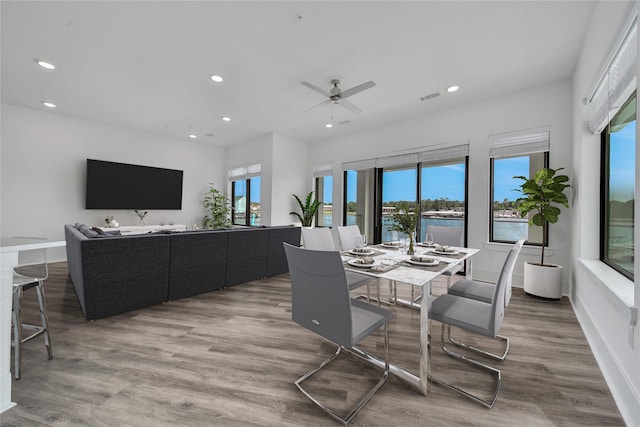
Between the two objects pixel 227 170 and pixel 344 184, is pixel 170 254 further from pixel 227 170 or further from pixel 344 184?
pixel 227 170

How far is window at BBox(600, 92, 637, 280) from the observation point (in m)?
1.83

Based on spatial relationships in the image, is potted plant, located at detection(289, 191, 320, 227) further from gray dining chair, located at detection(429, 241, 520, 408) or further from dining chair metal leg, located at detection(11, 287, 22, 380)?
dining chair metal leg, located at detection(11, 287, 22, 380)

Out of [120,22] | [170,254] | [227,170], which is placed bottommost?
[170,254]

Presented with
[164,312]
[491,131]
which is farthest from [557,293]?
[164,312]

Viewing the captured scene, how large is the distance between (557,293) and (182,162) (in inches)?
307

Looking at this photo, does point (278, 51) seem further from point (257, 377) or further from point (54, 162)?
point (54, 162)

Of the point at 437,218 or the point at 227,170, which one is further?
the point at 227,170

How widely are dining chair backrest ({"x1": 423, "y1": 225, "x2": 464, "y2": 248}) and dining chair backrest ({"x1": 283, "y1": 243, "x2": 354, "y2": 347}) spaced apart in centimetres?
216

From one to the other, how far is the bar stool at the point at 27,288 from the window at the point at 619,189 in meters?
4.14

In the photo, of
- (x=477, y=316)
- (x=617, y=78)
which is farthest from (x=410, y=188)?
(x=477, y=316)

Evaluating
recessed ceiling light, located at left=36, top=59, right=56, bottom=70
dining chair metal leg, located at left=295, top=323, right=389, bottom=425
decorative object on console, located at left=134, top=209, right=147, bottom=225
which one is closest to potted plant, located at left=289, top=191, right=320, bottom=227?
decorative object on console, located at left=134, top=209, right=147, bottom=225

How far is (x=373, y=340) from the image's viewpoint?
2.20 m

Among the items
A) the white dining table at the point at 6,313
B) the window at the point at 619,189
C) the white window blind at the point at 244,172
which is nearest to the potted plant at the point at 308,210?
the white window blind at the point at 244,172

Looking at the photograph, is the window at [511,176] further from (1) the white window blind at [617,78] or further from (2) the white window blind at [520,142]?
(1) the white window blind at [617,78]
